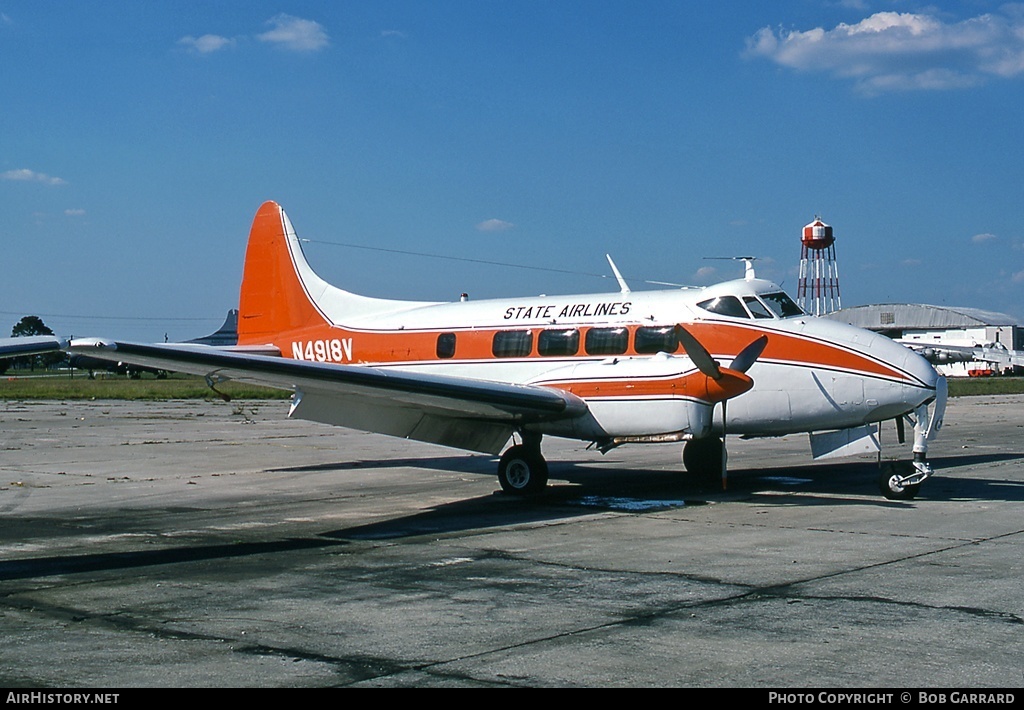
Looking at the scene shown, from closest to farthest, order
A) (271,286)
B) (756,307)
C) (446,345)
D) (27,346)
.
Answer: (27,346) → (756,307) → (446,345) → (271,286)

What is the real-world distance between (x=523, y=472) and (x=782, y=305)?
14.7 feet

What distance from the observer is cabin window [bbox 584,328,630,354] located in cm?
1564

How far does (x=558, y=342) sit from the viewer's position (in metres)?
16.3

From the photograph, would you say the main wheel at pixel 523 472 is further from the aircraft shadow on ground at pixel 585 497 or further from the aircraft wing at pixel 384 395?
the aircraft wing at pixel 384 395

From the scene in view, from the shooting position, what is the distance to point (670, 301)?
15.6 m

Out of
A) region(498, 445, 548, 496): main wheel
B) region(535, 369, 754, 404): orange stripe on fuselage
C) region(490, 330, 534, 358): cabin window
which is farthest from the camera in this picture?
region(490, 330, 534, 358): cabin window

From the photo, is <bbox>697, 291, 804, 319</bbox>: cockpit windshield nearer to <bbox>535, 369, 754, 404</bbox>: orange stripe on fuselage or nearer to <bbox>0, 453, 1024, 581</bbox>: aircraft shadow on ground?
<bbox>535, 369, 754, 404</bbox>: orange stripe on fuselage

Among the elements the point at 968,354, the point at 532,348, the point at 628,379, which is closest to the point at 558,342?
Result: the point at 532,348

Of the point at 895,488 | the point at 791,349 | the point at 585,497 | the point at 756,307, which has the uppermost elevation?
the point at 756,307

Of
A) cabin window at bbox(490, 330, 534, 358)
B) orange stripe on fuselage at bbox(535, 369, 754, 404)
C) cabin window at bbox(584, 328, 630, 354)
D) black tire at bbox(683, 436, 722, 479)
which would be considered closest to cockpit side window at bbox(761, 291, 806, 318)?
orange stripe on fuselage at bbox(535, 369, 754, 404)

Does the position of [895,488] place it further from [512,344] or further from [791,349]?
[512,344]

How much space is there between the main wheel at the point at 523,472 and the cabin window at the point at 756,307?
369 centimetres

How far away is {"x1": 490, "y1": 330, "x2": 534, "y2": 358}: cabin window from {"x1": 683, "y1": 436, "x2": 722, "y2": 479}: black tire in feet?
9.78
